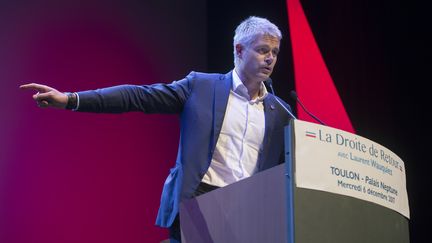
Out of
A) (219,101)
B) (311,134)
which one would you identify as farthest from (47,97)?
(311,134)

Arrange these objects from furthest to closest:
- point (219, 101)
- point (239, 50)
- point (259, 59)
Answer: point (239, 50) < point (259, 59) < point (219, 101)

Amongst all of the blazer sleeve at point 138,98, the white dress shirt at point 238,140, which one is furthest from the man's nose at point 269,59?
the blazer sleeve at point 138,98

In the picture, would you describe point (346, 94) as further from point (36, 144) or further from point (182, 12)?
point (36, 144)

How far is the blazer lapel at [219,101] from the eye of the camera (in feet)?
7.46

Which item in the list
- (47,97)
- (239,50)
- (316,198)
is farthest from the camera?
(239,50)

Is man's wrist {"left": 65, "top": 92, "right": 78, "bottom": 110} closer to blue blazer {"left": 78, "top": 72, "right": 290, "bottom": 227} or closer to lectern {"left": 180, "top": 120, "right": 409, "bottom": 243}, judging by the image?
blue blazer {"left": 78, "top": 72, "right": 290, "bottom": 227}

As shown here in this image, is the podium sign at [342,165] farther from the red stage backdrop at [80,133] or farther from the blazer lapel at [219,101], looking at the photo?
the red stage backdrop at [80,133]

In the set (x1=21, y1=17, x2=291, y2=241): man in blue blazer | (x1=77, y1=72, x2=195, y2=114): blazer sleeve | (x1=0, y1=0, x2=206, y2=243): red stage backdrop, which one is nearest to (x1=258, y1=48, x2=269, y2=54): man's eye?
(x1=21, y1=17, x2=291, y2=241): man in blue blazer

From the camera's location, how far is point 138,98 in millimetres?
2236

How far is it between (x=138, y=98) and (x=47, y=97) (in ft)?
1.29

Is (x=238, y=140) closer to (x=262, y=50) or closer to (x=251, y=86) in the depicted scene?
(x=251, y=86)

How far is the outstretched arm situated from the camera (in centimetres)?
193

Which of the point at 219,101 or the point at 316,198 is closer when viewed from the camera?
the point at 316,198

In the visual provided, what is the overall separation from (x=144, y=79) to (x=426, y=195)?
69.4 inches
